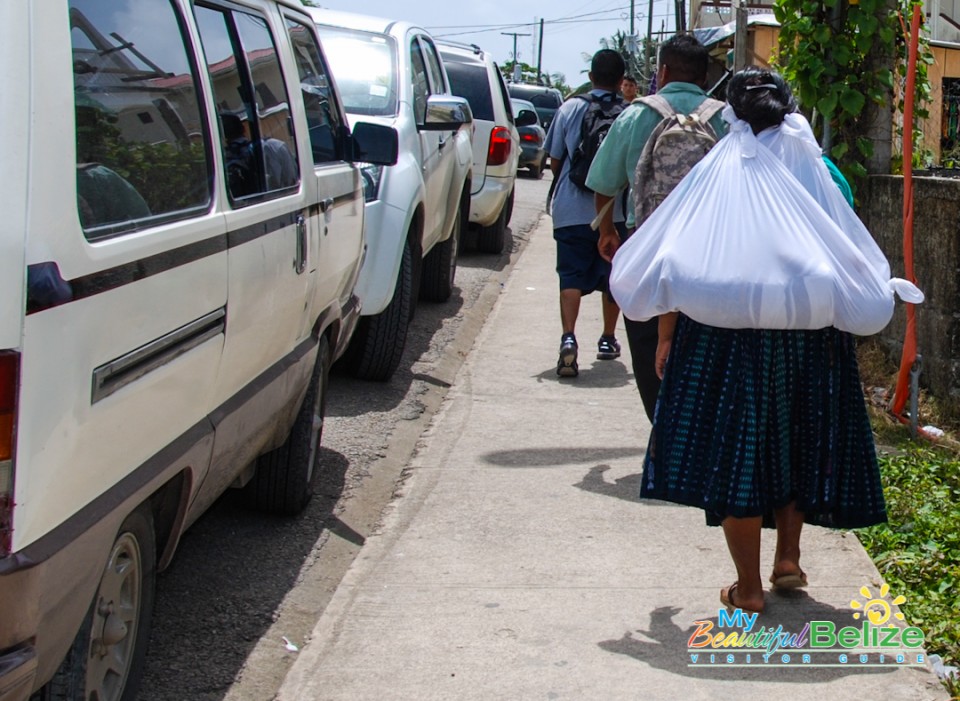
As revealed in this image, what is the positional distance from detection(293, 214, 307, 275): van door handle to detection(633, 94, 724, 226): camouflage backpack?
1247mm

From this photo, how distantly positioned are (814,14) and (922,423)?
2.41 metres

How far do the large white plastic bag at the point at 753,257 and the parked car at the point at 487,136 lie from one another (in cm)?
783

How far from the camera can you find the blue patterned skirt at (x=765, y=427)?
3752 mm

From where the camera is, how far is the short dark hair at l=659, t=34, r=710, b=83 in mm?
5051

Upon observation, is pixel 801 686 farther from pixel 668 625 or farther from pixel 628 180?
pixel 628 180

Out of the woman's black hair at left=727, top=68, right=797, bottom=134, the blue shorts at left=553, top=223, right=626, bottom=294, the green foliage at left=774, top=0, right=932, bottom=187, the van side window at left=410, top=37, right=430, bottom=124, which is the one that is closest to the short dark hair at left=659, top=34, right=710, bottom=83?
the woman's black hair at left=727, top=68, right=797, bottom=134

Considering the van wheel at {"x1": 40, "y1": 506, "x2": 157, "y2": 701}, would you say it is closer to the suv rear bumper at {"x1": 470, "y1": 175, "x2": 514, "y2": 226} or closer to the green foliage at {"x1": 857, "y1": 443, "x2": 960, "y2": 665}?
the green foliage at {"x1": 857, "y1": 443, "x2": 960, "y2": 665}

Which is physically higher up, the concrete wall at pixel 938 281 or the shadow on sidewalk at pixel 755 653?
the concrete wall at pixel 938 281

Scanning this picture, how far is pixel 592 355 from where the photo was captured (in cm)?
839

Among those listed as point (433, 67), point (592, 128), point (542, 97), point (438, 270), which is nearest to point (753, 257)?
point (592, 128)

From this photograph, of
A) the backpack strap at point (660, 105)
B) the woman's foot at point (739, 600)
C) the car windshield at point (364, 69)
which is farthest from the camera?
the car windshield at point (364, 69)

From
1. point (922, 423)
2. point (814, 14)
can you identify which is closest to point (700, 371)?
point (922, 423)

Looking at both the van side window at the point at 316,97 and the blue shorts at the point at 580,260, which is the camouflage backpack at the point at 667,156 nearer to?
the van side window at the point at 316,97

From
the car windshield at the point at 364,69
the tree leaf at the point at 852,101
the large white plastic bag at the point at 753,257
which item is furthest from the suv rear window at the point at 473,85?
the large white plastic bag at the point at 753,257
